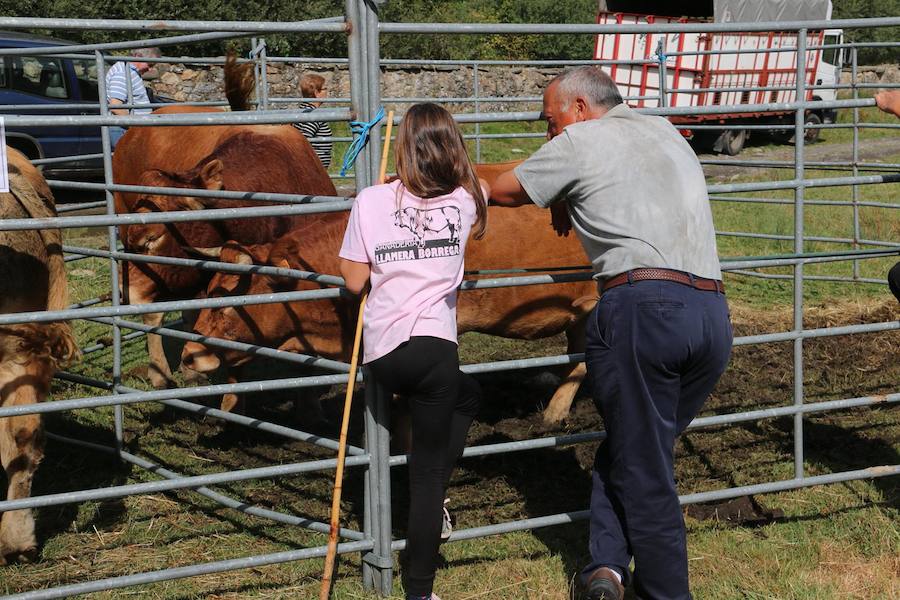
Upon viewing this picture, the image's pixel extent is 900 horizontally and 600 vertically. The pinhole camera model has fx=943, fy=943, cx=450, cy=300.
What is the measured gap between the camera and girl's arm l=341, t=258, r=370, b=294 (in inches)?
134

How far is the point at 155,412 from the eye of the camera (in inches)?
244

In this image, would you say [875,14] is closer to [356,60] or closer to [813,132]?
[813,132]

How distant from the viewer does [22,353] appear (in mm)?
4180

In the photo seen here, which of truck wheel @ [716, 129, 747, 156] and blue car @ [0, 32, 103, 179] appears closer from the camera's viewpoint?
blue car @ [0, 32, 103, 179]

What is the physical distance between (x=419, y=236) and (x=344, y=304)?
2.08 meters

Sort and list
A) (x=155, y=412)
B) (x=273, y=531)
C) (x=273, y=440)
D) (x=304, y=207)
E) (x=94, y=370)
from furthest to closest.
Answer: (x=94, y=370)
(x=155, y=412)
(x=273, y=440)
(x=273, y=531)
(x=304, y=207)

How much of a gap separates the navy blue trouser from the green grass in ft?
1.92

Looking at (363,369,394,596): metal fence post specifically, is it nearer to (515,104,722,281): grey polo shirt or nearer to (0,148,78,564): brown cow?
(515,104,722,281): grey polo shirt

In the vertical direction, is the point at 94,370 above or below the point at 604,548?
below

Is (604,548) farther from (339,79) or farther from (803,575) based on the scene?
(339,79)

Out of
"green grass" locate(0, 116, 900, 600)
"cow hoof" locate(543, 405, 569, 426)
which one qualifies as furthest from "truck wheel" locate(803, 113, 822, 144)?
"cow hoof" locate(543, 405, 569, 426)

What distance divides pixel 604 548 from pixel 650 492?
1.01 ft

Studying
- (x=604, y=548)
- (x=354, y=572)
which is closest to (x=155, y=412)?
(x=354, y=572)

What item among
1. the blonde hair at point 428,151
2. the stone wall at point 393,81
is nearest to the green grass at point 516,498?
the blonde hair at point 428,151
